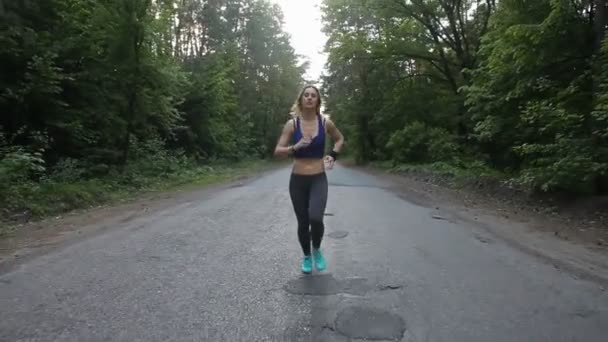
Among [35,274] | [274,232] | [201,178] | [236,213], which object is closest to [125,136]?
[201,178]

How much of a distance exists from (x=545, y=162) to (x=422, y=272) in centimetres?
605

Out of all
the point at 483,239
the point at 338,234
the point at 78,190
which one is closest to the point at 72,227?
the point at 78,190

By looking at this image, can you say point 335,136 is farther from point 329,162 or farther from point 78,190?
point 78,190

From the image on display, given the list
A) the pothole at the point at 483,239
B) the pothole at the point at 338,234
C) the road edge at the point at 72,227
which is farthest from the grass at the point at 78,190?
the pothole at the point at 483,239

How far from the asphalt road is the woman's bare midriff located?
3.45ft

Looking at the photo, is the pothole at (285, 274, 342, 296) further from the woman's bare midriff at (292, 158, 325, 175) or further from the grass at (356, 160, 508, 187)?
the grass at (356, 160, 508, 187)

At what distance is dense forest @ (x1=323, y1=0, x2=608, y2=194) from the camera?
9.01 metres

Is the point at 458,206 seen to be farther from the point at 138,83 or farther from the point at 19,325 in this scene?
the point at 138,83

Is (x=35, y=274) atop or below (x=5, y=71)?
below

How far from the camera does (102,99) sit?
48.0 feet

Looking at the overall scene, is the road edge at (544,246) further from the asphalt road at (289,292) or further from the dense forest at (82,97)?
the dense forest at (82,97)

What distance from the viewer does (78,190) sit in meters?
10.8

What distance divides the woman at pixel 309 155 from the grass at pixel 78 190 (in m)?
5.35

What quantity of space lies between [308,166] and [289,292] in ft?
4.06
